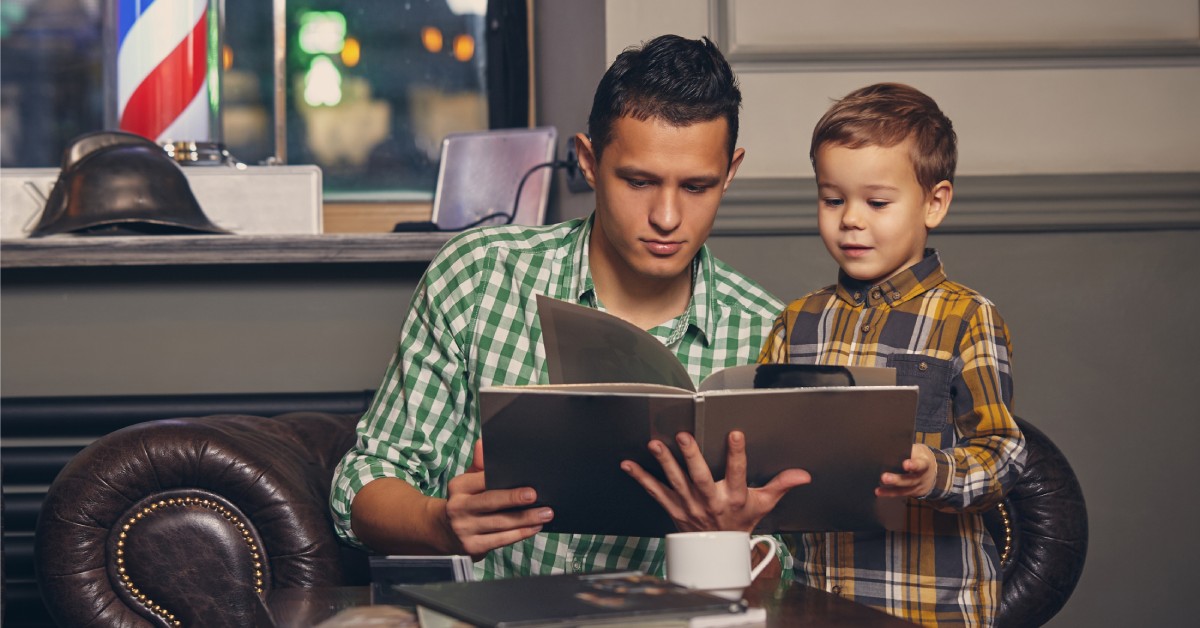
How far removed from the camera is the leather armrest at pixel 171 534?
1333 millimetres

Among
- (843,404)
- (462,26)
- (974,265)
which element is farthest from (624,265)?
(462,26)

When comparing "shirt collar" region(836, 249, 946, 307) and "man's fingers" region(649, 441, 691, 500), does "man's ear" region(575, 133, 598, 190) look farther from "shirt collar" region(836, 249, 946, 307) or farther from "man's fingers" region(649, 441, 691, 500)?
"man's fingers" region(649, 441, 691, 500)

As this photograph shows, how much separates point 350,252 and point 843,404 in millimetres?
1246

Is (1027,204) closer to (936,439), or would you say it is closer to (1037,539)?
(1037,539)

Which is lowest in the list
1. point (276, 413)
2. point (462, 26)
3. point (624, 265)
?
point (276, 413)

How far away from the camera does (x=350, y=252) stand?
2096mm

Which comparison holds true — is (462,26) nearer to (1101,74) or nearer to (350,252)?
(350,252)

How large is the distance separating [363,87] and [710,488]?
202 cm

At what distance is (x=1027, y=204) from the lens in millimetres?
2059

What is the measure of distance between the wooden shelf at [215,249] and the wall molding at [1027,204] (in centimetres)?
53

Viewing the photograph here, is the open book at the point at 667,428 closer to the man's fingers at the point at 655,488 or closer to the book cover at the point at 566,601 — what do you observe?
the man's fingers at the point at 655,488

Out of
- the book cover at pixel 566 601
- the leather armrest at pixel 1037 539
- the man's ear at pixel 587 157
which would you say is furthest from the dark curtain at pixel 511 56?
the book cover at pixel 566 601

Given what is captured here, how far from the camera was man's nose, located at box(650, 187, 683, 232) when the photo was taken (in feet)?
4.84

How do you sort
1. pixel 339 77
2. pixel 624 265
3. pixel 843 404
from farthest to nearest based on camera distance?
pixel 339 77, pixel 624 265, pixel 843 404
